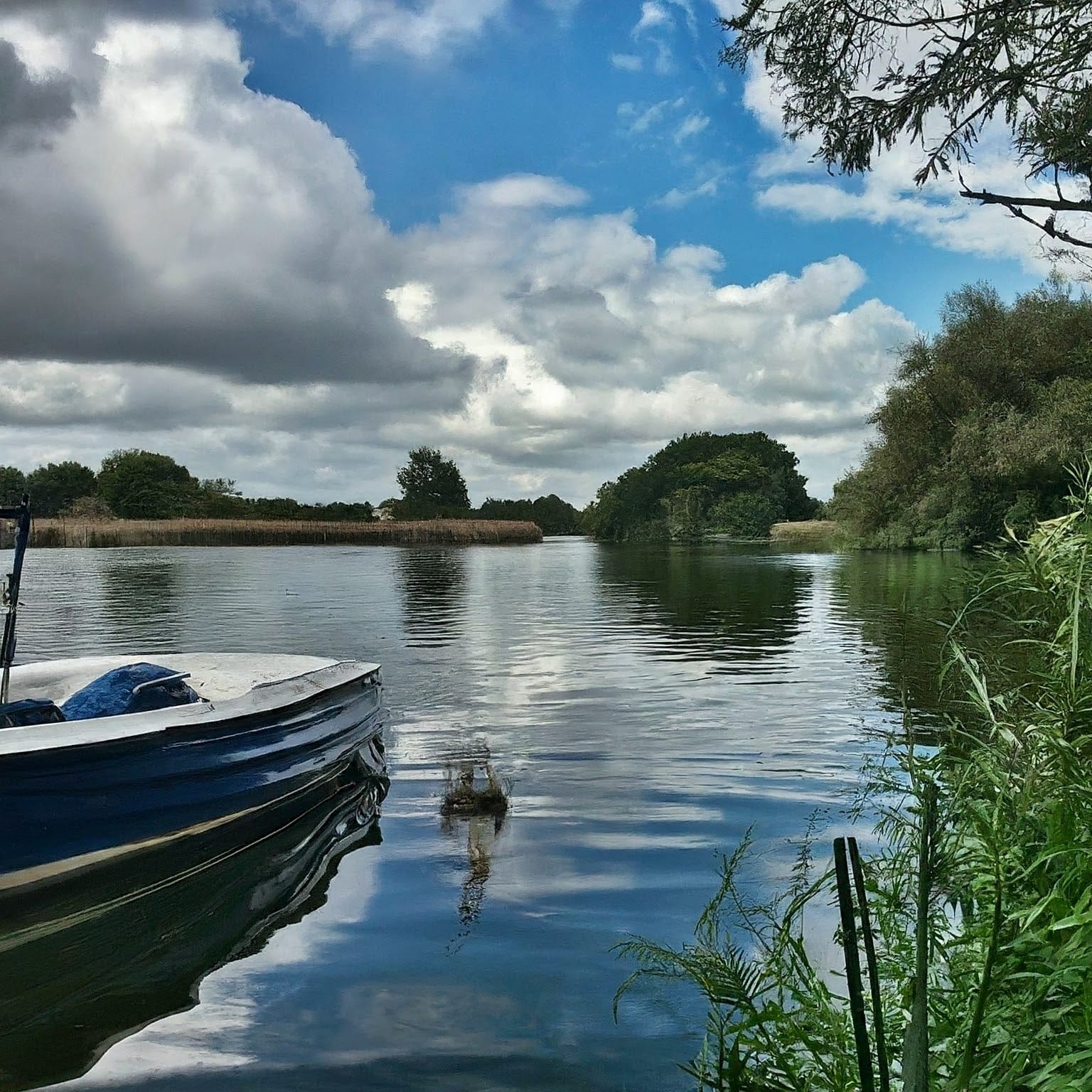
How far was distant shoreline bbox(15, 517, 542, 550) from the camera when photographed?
7431 centimetres

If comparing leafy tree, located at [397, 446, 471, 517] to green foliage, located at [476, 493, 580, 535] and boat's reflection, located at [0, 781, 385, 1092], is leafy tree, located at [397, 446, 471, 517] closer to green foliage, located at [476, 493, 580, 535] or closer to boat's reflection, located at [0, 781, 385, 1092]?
green foliage, located at [476, 493, 580, 535]

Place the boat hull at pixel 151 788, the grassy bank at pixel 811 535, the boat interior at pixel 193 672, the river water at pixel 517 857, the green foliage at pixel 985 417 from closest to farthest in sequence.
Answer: the river water at pixel 517 857, the boat hull at pixel 151 788, the boat interior at pixel 193 672, the green foliage at pixel 985 417, the grassy bank at pixel 811 535

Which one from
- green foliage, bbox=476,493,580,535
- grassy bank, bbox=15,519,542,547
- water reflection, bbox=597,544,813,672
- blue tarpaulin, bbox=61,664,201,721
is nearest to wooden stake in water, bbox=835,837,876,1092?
blue tarpaulin, bbox=61,664,201,721

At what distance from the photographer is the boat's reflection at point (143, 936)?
497cm

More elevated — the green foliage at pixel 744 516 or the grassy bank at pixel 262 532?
the green foliage at pixel 744 516

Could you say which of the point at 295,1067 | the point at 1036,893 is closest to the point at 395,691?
the point at 295,1067

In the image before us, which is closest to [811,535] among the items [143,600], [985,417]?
[985,417]

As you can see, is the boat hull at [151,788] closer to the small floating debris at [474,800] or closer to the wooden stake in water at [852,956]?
the small floating debris at [474,800]

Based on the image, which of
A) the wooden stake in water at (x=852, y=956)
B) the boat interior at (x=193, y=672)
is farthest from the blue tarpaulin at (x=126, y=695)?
the wooden stake in water at (x=852, y=956)

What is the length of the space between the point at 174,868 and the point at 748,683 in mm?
10130

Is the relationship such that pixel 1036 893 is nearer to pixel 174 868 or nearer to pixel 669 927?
pixel 669 927

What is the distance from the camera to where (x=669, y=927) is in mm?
6051

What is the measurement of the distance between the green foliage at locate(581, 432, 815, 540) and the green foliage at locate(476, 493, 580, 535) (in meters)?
20.4

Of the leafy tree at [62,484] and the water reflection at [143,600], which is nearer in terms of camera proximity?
the water reflection at [143,600]
